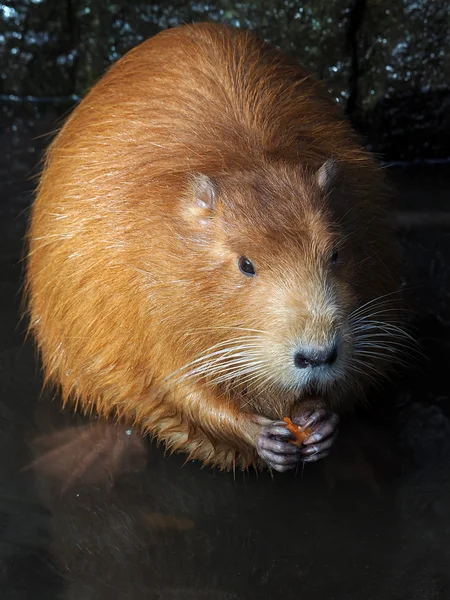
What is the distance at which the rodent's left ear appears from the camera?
3.72 m

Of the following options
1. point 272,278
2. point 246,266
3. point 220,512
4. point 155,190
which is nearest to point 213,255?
point 246,266

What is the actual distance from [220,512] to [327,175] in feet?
4.33

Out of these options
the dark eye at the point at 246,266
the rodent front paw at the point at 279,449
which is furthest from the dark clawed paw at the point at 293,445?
the dark eye at the point at 246,266

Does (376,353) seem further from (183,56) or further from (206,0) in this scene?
(206,0)

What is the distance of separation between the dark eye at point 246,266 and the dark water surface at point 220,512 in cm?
94

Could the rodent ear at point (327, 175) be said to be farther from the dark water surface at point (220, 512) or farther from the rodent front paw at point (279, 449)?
the dark water surface at point (220, 512)

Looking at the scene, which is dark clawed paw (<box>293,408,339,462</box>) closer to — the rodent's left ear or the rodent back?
the rodent back

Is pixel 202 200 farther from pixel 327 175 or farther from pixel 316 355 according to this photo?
pixel 316 355

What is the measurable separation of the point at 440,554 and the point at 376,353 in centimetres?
77

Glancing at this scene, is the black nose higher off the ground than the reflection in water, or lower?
higher

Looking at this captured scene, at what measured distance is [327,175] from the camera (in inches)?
150

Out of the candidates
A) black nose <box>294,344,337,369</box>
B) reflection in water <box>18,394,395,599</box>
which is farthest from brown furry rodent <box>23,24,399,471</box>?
reflection in water <box>18,394,395,599</box>

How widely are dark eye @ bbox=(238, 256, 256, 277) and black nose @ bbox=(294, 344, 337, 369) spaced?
346mm

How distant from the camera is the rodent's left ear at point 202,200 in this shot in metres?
3.72
